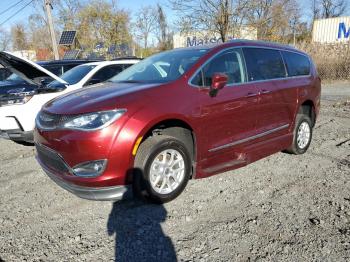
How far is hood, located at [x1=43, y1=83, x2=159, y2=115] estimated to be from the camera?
342 cm

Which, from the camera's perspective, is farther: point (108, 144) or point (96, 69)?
point (96, 69)

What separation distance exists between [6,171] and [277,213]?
13.0ft

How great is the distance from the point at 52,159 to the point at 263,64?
3046 millimetres

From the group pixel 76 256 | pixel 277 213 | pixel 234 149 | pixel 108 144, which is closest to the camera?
pixel 76 256

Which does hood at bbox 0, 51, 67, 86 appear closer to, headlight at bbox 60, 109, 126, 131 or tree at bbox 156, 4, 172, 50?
headlight at bbox 60, 109, 126, 131

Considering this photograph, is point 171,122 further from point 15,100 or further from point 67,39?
point 67,39

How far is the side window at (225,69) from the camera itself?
4.01 metres

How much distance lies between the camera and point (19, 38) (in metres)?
52.7

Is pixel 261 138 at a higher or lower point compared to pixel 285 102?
lower

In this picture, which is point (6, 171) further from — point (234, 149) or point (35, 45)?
point (35, 45)

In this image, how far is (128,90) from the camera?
375cm

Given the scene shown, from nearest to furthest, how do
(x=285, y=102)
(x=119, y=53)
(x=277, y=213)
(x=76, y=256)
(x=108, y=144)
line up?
(x=76, y=256), (x=108, y=144), (x=277, y=213), (x=285, y=102), (x=119, y=53)

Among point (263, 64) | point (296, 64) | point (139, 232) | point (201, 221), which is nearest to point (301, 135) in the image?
point (296, 64)

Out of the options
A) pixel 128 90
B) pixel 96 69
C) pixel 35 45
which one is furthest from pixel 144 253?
pixel 35 45
